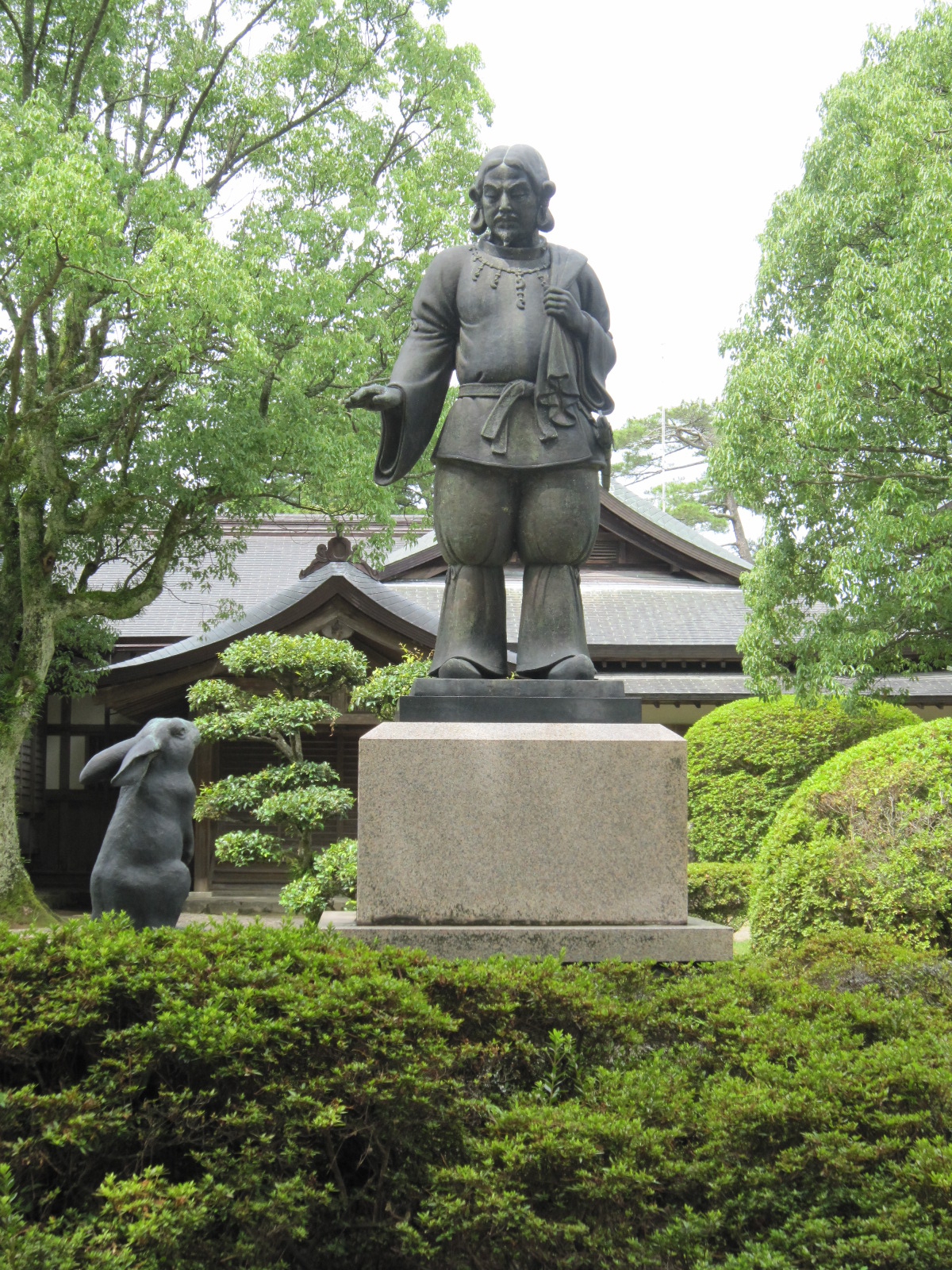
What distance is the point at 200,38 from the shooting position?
49.5 feet

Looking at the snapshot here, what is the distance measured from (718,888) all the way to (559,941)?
7841 millimetres

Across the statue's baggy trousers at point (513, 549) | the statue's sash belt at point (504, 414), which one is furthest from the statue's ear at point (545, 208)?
the statue's baggy trousers at point (513, 549)

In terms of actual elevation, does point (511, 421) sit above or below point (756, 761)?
above

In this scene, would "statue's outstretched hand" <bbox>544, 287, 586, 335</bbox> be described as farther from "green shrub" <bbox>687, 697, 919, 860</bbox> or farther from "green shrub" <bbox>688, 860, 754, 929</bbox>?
"green shrub" <bbox>687, 697, 919, 860</bbox>

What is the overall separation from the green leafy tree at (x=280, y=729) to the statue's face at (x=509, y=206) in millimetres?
6200

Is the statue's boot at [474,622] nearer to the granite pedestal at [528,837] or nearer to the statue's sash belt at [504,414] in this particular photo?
the statue's sash belt at [504,414]

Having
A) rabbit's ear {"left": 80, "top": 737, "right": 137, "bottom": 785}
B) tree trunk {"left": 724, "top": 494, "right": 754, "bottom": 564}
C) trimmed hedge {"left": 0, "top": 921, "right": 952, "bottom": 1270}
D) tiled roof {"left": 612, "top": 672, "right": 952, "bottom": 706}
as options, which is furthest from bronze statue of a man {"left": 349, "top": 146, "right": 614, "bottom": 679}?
tree trunk {"left": 724, "top": 494, "right": 754, "bottom": 564}

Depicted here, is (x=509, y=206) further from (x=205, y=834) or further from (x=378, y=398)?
(x=205, y=834)

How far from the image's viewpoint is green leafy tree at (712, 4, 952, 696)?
11430 millimetres

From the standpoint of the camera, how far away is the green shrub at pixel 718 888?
37.6 feet

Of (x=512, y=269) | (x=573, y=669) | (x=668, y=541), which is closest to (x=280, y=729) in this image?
(x=573, y=669)

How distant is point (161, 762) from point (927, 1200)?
4376mm

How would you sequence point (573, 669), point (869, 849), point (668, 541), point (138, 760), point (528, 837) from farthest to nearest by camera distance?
1. point (668, 541)
2. point (869, 849)
3. point (138, 760)
4. point (573, 669)
5. point (528, 837)

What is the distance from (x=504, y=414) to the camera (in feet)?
15.5
